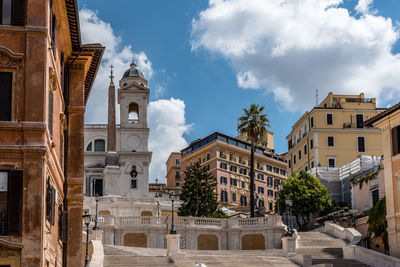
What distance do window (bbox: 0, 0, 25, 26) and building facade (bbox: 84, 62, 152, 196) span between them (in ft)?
256

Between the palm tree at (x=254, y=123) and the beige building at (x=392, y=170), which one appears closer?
the beige building at (x=392, y=170)

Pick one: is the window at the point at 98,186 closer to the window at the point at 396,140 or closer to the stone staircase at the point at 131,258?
the stone staircase at the point at 131,258

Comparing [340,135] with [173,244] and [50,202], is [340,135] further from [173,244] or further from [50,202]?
[50,202]

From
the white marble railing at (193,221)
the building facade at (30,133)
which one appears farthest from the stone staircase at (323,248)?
the building facade at (30,133)

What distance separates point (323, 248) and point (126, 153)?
50126mm

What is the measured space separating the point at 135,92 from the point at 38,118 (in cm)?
8258

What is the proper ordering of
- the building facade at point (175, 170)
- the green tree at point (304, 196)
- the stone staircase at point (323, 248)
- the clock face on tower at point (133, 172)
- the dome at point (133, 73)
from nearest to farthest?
the stone staircase at point (323, 248) → the green tree at point (304, 196) → the clock face on tower at point (133, 172) → the dome at point (133, 73) → the building facade at point (175, 170)

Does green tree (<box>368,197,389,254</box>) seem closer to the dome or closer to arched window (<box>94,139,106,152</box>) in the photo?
the dome

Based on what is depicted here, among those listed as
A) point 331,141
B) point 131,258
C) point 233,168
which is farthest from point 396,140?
point 233,168

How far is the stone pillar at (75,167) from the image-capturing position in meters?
26.8

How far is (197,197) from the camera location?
3073 inches

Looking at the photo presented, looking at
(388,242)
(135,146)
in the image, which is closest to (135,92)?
(135,146)

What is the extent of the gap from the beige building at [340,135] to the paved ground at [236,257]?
38373 mm

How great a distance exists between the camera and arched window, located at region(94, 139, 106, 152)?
11250 centimetres
